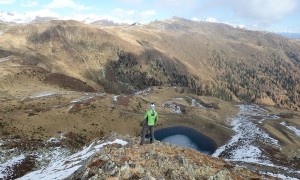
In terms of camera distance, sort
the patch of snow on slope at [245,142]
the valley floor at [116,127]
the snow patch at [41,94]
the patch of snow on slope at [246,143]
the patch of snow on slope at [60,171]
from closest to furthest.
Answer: the patch of snow on slope at [60,171] → the valley floor at [116,127] → the patch of snow on slope at [246,143] → the patch of snow on slope at [245,142] → the snow patch at [41,94]

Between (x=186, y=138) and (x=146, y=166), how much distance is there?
3464 inches

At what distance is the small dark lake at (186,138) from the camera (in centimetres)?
11300

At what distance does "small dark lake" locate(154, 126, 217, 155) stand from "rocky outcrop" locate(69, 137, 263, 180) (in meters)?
75.0

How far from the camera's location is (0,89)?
123 metres

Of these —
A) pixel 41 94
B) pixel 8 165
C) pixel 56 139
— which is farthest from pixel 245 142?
pixel 8 165

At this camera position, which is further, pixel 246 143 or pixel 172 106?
Answer: pixel 172 106

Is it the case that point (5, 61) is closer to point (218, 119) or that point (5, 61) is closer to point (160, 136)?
point (160, 136)

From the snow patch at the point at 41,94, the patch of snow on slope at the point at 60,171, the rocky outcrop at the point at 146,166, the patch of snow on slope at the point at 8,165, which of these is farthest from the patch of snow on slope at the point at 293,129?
the rocky outcrop at the point at 146,166

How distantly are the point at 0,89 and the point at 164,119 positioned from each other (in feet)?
193

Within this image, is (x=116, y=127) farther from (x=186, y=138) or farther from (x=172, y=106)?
(x=172, y=106)

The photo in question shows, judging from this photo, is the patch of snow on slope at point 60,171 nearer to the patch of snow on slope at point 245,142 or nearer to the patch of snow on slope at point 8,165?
the patch of snow on slope at point 8,165

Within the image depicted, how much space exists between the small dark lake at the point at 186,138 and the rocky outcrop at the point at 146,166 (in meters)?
75.0

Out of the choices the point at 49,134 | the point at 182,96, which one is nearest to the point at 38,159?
the point at 49,134

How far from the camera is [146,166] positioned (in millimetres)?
32906
